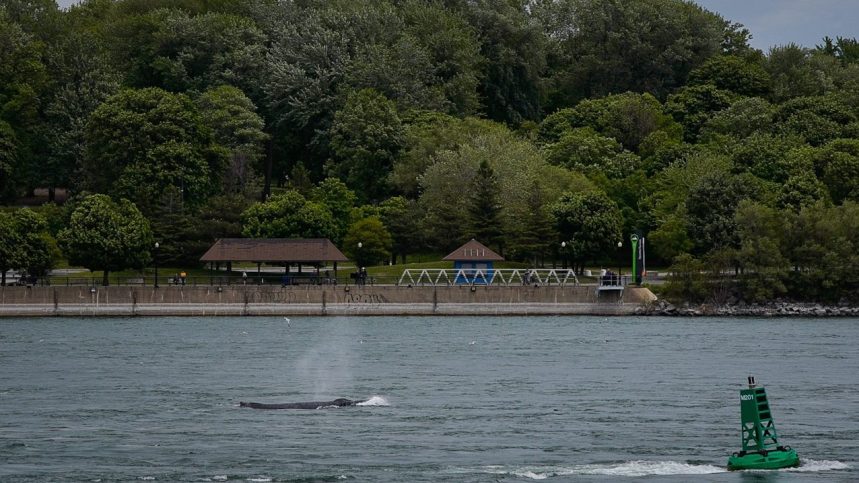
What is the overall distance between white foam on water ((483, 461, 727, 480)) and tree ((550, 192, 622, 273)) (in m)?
82.3

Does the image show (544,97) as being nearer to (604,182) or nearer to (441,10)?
(441,10)

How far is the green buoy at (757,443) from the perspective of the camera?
50.3 m

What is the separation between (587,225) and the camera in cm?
13500

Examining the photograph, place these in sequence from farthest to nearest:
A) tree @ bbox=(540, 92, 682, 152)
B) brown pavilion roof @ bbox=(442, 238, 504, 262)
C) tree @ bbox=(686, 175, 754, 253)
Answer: tree @ bbox=(540, 92, 682, 152) < tree @ bbox=(686, 175, 754, 253) < brown pavilion roof @ bbox=(442, 238, 504, 262)

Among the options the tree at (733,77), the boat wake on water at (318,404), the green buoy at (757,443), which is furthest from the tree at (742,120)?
the green buoy at (757,443)

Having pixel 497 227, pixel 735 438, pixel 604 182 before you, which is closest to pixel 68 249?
pixel 497 227

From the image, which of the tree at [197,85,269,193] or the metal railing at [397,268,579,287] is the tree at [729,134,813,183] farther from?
the tree at [197,85,269,193]

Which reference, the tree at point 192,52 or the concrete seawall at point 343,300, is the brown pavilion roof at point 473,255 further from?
the tree at point 192,52

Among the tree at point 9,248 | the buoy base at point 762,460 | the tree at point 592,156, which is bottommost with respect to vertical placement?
the buoy base at point 762,460

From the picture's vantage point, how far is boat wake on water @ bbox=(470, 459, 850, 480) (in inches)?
2029

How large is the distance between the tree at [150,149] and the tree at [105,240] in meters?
14.1

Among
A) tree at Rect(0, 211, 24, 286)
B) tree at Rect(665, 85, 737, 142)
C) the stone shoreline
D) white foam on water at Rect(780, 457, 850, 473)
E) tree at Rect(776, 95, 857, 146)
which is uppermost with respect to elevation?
tree at Rect(665, 85, 737, 142)

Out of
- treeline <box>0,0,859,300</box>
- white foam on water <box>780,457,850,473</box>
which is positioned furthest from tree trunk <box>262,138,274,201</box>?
white foam on water <box>780,457,850,473</box>

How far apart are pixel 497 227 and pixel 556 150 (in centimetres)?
2593
